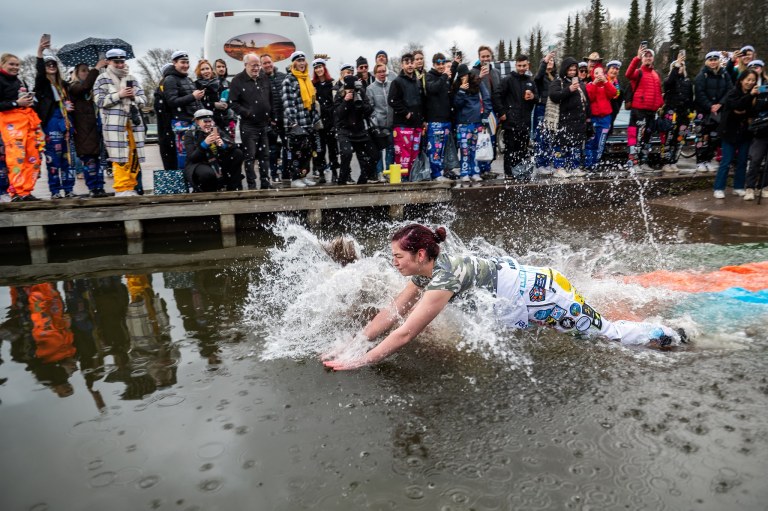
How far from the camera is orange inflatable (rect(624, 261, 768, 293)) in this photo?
5.25 meters

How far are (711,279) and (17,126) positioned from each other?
876 cm

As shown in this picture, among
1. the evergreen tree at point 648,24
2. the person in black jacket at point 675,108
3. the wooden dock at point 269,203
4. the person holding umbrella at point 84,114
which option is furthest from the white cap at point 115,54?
the evergreen tree at point 648,24

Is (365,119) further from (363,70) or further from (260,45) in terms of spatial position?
(260,45)

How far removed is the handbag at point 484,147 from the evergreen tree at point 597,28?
4811 cm

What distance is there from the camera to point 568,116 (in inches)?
387

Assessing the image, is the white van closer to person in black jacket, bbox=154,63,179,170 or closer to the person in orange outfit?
person in black jacket, bbox=154,63,179,170

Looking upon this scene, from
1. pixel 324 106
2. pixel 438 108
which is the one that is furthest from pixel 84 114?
pixel 438 108

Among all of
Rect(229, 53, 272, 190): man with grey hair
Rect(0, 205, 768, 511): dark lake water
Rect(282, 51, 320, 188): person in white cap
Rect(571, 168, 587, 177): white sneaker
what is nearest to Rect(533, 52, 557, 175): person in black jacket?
Rect(571, 168, 587, 177): white sneaker

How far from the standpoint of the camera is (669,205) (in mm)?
9562

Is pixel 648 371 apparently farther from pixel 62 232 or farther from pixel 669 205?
pixel 62 232

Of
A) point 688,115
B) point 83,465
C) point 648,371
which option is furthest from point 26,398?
point 688,115

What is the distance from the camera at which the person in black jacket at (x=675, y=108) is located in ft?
33.7

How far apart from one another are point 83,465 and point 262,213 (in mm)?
6264

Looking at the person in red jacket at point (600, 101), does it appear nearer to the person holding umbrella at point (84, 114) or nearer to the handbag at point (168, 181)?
the handbag at point (168, 181)
